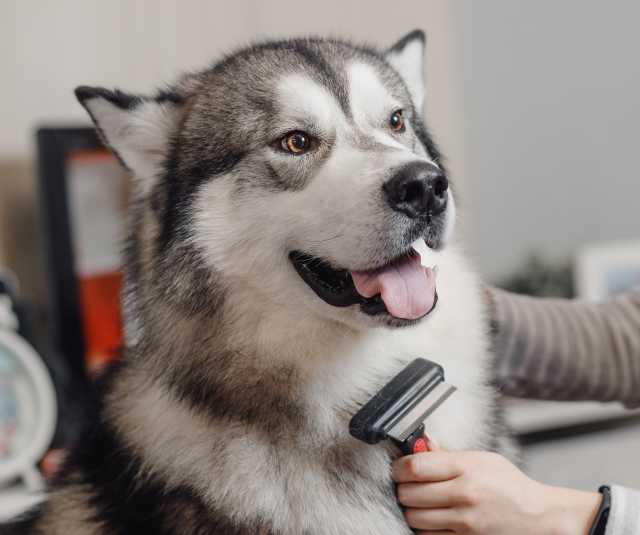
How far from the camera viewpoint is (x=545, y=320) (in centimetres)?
124

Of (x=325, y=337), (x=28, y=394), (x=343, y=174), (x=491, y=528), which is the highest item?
(x=343, y=174)

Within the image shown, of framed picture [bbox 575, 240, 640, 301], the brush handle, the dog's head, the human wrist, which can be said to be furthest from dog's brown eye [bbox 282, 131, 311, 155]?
framed picture [bbox 575, 240, 640, 301]

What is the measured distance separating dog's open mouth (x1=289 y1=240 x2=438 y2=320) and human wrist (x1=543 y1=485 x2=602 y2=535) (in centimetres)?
27

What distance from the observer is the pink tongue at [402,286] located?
2.92ft

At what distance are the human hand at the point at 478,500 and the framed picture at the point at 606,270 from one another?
1589mm

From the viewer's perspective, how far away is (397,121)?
1.06 m

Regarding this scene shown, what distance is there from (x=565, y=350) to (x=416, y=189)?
52cm

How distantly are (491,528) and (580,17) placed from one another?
218 centimetres

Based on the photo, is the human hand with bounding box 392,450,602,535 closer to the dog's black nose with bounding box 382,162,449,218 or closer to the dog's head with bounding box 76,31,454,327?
the dog's head with bounding box 76,31,454,327

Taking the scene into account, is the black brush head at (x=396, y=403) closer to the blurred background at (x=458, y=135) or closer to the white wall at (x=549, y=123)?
the blurred background at (x=458, y=135)

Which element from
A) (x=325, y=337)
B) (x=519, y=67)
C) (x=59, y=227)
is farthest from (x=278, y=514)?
(x=519, y=67)

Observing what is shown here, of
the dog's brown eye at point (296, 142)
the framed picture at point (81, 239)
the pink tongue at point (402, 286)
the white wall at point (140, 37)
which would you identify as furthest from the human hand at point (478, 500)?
the white wall at point (140, 37)

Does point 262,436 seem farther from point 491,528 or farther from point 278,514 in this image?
point 491,528

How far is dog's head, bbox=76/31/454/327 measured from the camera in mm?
893
